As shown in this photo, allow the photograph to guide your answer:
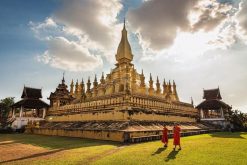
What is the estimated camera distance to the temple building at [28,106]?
1395 inches

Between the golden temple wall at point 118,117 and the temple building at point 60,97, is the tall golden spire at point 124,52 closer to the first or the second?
the temple building at point 60,97

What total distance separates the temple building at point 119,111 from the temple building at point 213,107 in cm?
310

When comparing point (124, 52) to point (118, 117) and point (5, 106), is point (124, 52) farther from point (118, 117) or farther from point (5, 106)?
point (5, 106)

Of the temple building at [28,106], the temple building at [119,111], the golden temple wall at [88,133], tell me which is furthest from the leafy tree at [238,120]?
the temple building at [28,106]

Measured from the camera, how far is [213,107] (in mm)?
37812

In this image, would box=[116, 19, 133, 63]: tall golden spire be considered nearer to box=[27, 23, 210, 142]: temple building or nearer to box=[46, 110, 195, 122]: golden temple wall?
box=[27, 23, 210, 142]: temple building

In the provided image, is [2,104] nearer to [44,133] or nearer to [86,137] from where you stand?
[44,133]

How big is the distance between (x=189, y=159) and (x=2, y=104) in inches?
1920

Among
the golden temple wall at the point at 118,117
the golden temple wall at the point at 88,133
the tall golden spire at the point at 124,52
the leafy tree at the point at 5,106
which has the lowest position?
the golden temple wall at the point at 88,133

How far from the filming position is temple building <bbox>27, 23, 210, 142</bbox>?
62.5 ft

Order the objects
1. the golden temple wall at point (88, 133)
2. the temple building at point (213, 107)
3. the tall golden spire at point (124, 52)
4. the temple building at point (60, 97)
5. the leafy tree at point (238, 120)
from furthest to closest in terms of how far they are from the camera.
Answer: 1. the temple building at point (60, 97)
2. the tall golden spire at point (124, 52)
3. the temple building at point (213, 107)
4. the leafy tree at point (238, 120)
5. the golden temple wall at point (88, 133)

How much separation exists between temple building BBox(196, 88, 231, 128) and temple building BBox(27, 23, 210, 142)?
310 centimetres

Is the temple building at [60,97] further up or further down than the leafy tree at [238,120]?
further up

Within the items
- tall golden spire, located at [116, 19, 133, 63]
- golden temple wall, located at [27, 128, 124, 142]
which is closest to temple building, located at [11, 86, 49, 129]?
golden temple wall, located at [27, 128, 124, 142]
